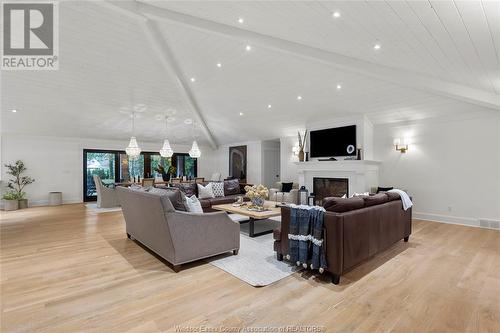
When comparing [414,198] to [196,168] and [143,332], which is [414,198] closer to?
[143,332]

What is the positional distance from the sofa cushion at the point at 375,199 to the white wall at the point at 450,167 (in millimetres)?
3245

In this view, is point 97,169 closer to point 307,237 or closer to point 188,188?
point 188,188

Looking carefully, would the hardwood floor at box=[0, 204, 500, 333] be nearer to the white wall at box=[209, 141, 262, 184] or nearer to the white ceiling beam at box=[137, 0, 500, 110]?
the white ceiling beam at box=[137, 0, 500, 110]

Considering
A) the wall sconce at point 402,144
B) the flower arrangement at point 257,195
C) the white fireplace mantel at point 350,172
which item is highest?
the wall sconce at point 402,144

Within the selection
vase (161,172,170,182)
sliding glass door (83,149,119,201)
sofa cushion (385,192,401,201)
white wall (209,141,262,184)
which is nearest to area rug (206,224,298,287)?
sofa cushion (385,192,401,201)

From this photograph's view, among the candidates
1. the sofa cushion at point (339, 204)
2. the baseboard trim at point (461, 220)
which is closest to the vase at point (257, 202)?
the sofa cushion at point (339, 204)

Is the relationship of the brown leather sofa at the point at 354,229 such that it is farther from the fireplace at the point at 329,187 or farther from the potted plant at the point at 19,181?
the potted plant at the point at 19,181

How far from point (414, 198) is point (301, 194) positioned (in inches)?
110

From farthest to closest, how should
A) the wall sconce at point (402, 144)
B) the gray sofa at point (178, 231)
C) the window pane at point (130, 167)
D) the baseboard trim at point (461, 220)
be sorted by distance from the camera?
the window pane at point (130, 167), the wall sconce at point (402, 144), the baseboard trim at point (461, 220), the gray sofa at point (178, 231)

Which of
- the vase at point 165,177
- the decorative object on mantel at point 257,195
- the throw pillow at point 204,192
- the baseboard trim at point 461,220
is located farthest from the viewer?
the vase at point 165,177

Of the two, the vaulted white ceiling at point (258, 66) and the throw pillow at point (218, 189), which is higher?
the vaulted white ceiling at point (258, 66)

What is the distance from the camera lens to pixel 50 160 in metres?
8.52

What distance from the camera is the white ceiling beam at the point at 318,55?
12.4 ft

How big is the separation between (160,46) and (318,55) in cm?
310
